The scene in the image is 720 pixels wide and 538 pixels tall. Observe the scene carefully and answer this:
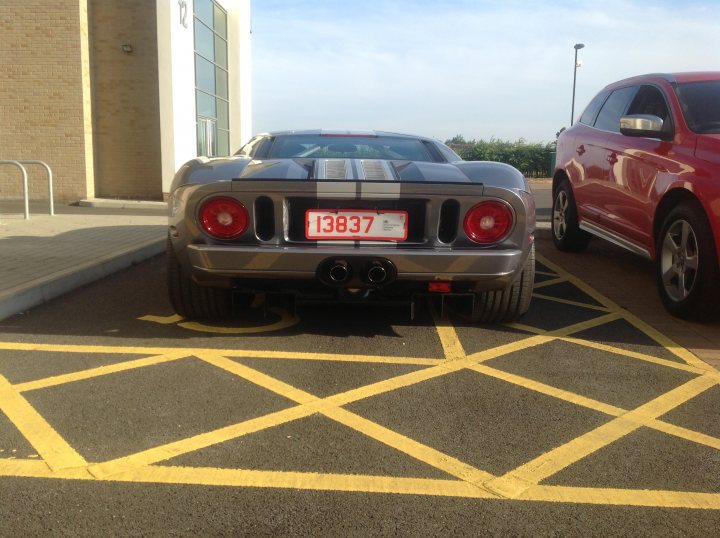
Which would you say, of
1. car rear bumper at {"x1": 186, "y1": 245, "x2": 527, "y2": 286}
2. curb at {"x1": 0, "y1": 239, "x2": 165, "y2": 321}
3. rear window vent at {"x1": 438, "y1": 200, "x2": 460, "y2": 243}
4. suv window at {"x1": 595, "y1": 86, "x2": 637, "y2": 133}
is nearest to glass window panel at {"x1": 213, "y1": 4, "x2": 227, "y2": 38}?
curb at {"x1": 0, "y1": 239, "x2": 165, "y2": 321}

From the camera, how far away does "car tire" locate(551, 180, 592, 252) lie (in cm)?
753

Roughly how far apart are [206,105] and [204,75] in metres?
0.72

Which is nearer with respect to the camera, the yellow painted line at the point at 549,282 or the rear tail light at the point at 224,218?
the rear tail light at the point at 224,218

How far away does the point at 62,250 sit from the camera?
7027 mm

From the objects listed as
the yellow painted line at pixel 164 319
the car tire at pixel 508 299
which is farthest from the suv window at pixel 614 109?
the yellow painted line at pixel 164 319

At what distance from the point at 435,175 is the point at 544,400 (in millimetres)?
1364

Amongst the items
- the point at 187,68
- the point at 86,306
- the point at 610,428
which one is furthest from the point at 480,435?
the point at 187,68

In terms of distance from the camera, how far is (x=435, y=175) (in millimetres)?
4004

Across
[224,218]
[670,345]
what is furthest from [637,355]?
[224,218]

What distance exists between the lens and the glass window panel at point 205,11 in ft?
56.9

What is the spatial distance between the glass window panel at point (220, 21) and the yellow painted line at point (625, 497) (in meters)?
18.8

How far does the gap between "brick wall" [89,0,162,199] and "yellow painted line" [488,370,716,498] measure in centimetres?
1324

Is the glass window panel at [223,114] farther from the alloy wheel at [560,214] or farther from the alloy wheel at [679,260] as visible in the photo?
the alloy wheel at [679,260]

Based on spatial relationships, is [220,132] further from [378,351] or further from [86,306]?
[378,351]
